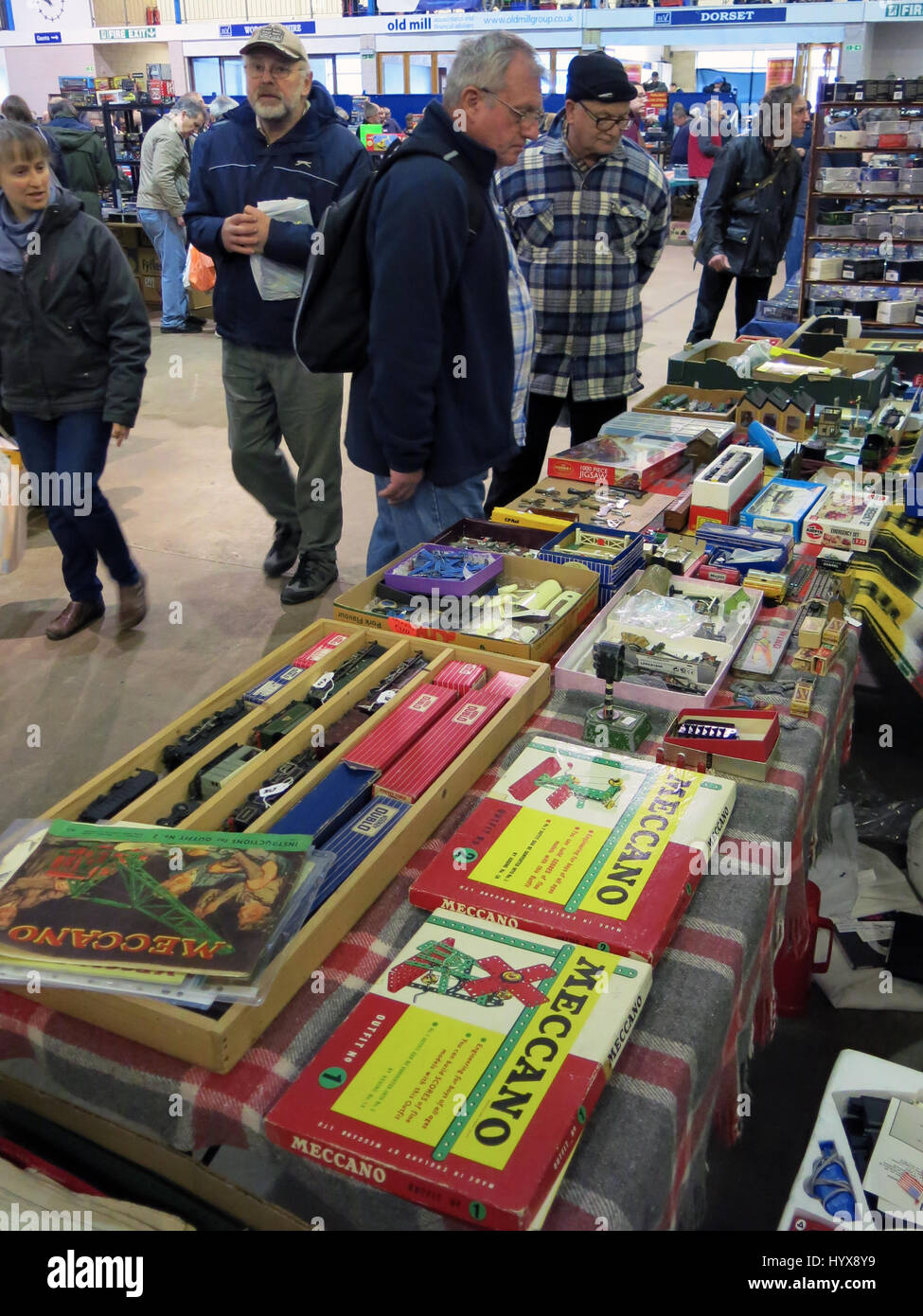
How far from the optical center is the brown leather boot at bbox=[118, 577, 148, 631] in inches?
147

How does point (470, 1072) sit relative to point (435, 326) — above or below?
below

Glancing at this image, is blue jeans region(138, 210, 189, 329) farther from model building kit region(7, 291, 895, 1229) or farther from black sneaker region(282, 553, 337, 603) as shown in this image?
model building kit region(7, 291, 895, 1229)

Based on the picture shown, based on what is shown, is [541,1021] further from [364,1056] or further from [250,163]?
[250,163]

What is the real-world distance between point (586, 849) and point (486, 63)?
160 cm

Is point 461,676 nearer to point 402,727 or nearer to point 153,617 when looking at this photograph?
point 402,727

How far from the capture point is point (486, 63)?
2016 millimetres

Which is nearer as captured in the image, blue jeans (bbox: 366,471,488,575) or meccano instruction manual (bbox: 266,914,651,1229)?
meccano instruction manual (bbox: 266,914,651,1229)

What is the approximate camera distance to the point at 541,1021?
1105 millimetres

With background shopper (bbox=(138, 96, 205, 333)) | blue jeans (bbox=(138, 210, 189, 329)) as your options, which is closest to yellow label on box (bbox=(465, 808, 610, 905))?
background shopper (bbox=(138, 96, 205, 333))

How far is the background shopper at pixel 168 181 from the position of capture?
743cm

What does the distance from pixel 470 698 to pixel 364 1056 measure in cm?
72

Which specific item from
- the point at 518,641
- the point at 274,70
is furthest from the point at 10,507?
the point at 518,641

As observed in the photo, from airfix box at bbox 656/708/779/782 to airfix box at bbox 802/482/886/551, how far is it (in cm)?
90
